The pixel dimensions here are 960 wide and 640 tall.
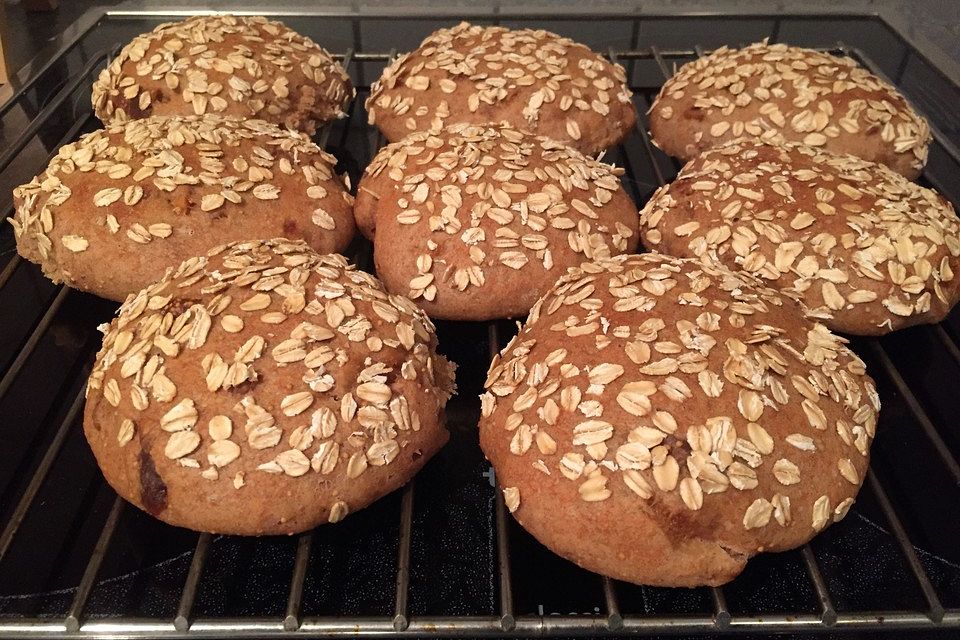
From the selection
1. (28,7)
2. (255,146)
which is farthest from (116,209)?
(28,7)

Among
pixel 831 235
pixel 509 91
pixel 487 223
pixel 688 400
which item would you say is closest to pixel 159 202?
pixel 487 223

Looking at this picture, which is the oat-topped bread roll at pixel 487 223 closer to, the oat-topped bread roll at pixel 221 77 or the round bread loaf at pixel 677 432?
the round bread loaf at pixel 677 432

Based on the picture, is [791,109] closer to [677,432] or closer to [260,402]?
[677,432]

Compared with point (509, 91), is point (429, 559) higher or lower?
lower

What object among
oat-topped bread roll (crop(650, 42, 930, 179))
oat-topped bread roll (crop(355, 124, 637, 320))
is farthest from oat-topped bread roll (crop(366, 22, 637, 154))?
oat-topped bread roll (crop(355, 124, 637, 320))

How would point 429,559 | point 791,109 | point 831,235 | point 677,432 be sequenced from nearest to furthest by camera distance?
point 677,432, point 429,559, point 831,235, point 791,109

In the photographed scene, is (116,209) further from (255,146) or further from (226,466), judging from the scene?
(226,466)

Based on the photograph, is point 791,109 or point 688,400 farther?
point 791,109
